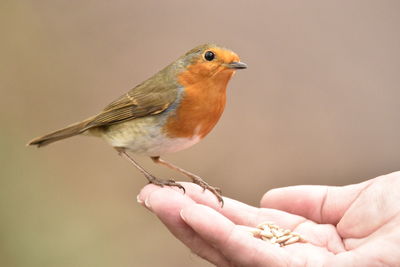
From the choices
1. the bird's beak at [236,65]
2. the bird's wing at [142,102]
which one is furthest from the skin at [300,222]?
the bird's beak at [236,65]

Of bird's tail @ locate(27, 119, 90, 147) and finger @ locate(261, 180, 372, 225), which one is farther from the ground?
bird's tail @ locate(27, 119, 90, 147)

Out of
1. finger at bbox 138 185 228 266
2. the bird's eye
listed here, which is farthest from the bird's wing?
finger at bbox 138 185 228 266

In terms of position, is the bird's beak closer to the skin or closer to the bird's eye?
the bird's eye

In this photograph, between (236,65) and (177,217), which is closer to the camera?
(177,217)

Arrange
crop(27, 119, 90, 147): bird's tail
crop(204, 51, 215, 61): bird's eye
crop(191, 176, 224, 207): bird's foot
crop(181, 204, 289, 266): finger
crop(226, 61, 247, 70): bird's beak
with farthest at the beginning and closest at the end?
crop(27, 119, 90, 147): bird's tail, crop(191, 176, 224, 207): bird's foot, crop(204, 51, 215, 61): bird's eye, crop(226, 61, 247, 70): bird's beak, crop(181, 204, 289, 266): finger

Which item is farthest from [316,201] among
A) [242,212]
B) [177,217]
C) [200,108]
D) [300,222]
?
[177,217]

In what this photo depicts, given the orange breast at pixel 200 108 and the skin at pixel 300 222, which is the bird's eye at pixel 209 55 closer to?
the orange breast at pixel 200 108

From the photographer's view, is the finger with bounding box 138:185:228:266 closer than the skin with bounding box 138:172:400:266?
No

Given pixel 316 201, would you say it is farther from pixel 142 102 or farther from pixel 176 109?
pixel 142 102
